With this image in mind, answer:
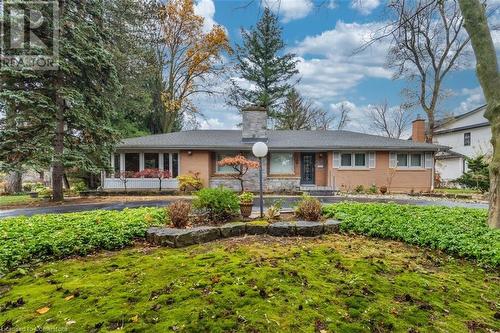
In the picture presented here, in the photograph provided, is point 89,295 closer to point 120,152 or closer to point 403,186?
point 120,152

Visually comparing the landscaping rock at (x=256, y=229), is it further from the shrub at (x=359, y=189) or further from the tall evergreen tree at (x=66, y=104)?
the shrub at (x=359, y=189)

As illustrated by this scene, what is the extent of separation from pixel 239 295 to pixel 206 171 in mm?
13847

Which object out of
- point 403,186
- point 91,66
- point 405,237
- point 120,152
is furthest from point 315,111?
point 405,237

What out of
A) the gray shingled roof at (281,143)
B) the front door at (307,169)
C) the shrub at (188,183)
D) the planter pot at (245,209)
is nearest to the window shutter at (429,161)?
the gray shingled roof at (281,143)

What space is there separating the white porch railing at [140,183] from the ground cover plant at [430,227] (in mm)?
10887

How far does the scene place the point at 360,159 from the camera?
16.9m

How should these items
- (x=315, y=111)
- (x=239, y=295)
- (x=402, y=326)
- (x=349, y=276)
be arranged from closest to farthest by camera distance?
(x=402, y=326) < (x=239, y=295) < (x=349, y=276) < (x=315, y=111)

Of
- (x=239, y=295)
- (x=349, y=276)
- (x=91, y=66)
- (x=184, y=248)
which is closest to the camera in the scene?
(x=239, y=295)

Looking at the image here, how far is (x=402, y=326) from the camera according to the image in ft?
8.19

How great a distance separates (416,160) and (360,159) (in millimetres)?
3328

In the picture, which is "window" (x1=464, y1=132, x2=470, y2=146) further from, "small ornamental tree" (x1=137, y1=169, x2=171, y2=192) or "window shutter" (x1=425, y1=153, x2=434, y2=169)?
"small ornamental tree" (x1=137, y1=169, x2=171, y2=192)

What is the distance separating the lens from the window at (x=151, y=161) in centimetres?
1661

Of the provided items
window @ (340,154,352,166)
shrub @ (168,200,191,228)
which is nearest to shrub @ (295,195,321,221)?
shrub @ (168,200,191,228)

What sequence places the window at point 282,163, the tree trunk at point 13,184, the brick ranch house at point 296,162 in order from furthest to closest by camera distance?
the tree trunk at point 13,184
the window at point 282,163
the brick ranch house at point 296,162
